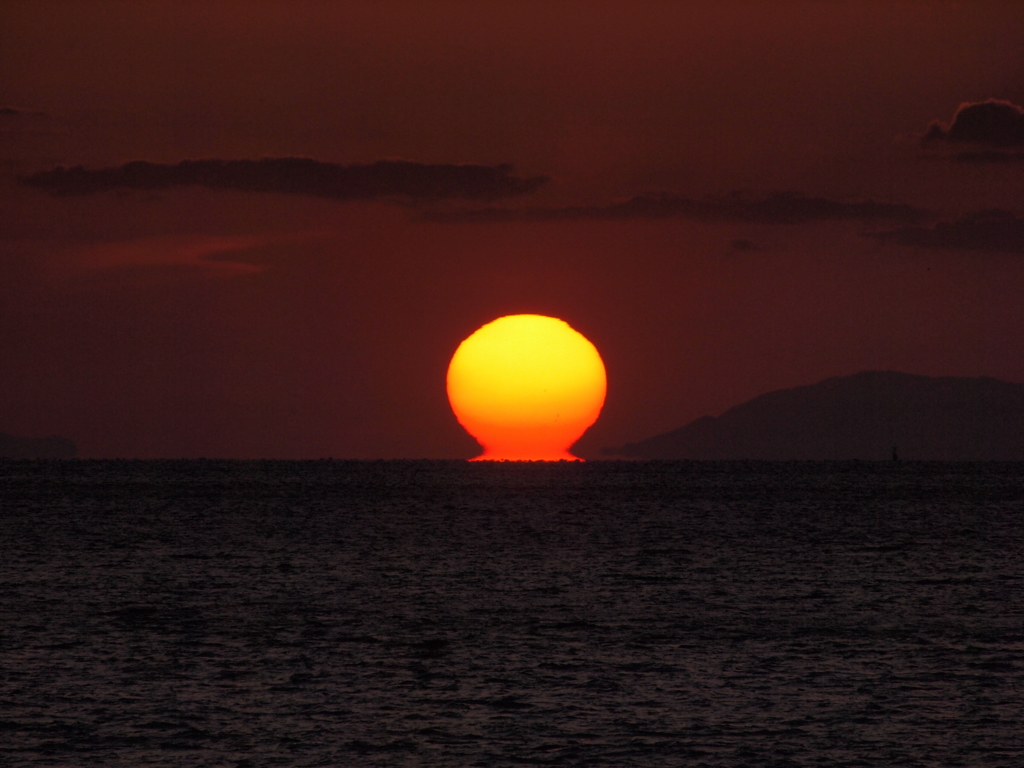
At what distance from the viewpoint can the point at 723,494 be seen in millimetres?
184250

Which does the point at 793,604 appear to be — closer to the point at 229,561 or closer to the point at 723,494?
the point at 229,561

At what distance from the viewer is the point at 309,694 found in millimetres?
32438

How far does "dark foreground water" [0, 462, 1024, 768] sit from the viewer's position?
27.7m

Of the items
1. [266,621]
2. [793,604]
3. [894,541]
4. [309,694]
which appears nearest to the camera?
[309,694]

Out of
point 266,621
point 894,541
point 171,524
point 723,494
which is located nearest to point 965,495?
point 723,494

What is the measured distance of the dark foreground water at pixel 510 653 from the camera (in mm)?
27656

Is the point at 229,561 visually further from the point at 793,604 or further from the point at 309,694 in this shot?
the point at 309,694

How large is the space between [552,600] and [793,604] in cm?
921

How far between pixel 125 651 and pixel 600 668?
13465 millimetres

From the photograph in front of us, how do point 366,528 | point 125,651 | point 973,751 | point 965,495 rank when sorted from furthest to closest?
1. point 965,495
2. point 366,528
3. point 125,651
4. point 973,751

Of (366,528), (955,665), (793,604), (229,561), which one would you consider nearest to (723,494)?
(366,528)

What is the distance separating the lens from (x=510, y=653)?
38.6 m

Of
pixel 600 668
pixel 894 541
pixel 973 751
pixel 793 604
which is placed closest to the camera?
pixel 973 751

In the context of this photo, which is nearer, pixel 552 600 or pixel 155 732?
pixel 155 732
